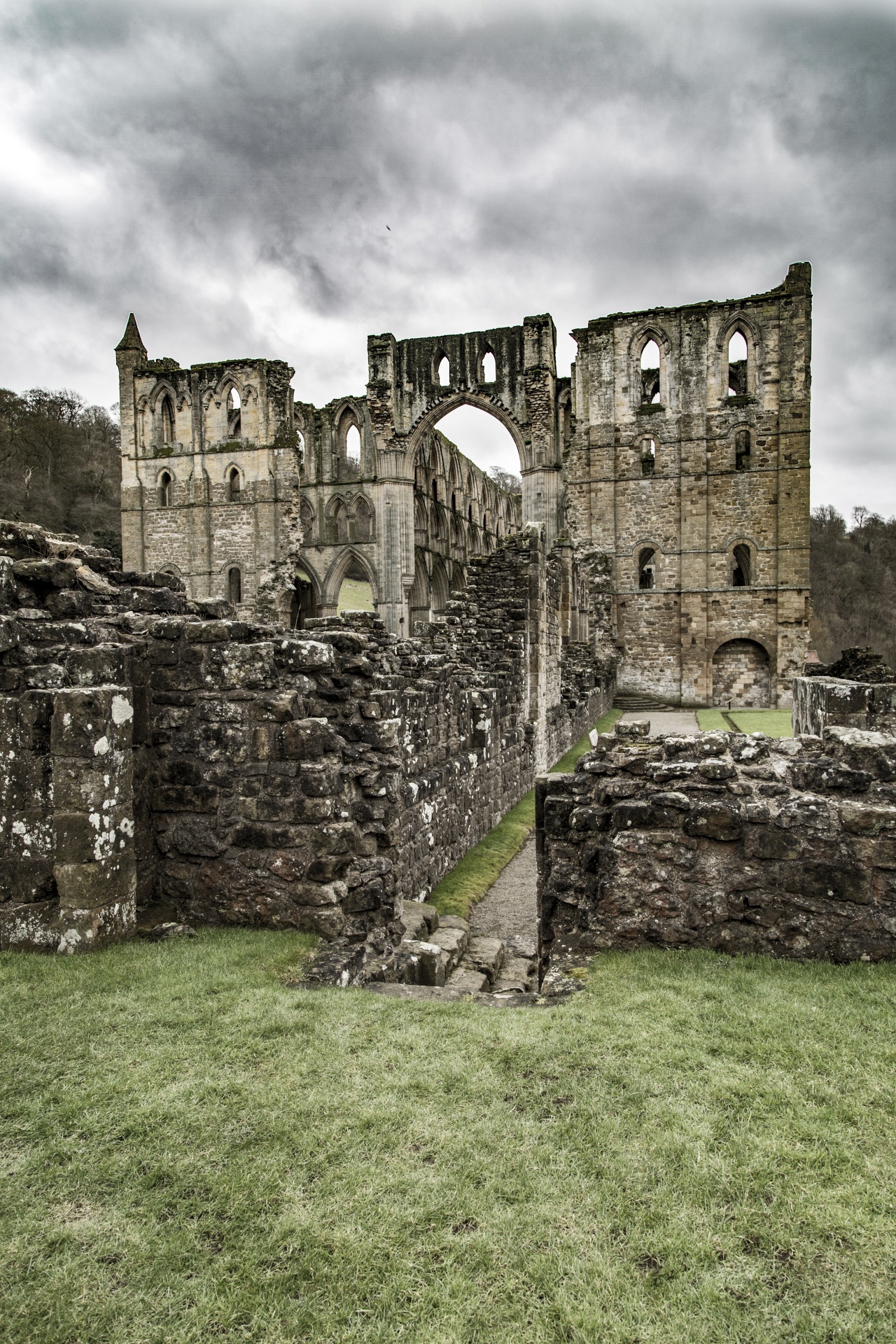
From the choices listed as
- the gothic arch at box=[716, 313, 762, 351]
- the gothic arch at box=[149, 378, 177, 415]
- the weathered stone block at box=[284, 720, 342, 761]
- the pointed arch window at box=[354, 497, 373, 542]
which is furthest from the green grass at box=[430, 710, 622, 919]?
the gothic arch at box=[149, 378, 177, 415]

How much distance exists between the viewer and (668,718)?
24.1m

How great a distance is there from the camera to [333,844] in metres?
4.32

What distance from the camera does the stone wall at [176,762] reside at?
3777mm

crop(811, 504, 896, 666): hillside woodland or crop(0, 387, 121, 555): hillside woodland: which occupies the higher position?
crop(0, 387, 121, 555): hillside woodland

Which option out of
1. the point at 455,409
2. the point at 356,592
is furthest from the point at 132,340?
the point at 356,592

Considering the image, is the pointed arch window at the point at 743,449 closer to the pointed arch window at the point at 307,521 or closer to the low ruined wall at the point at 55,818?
the pointed arch window at the point at 307,521


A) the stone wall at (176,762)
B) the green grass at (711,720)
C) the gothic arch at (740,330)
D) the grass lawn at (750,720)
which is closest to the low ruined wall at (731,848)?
the stone wall at (176,762)

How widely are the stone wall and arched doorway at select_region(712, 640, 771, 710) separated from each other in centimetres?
2549

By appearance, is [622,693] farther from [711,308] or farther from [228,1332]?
[228,1332]

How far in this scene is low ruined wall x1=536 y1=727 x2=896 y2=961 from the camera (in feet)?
12.0

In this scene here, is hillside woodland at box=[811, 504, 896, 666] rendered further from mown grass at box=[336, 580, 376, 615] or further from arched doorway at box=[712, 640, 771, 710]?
mown grass at box=[336, 580, 376, 615]

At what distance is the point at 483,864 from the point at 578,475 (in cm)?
2411

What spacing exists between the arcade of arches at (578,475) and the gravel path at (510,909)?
15837 mm

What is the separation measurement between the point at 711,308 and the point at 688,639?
39.2ft
